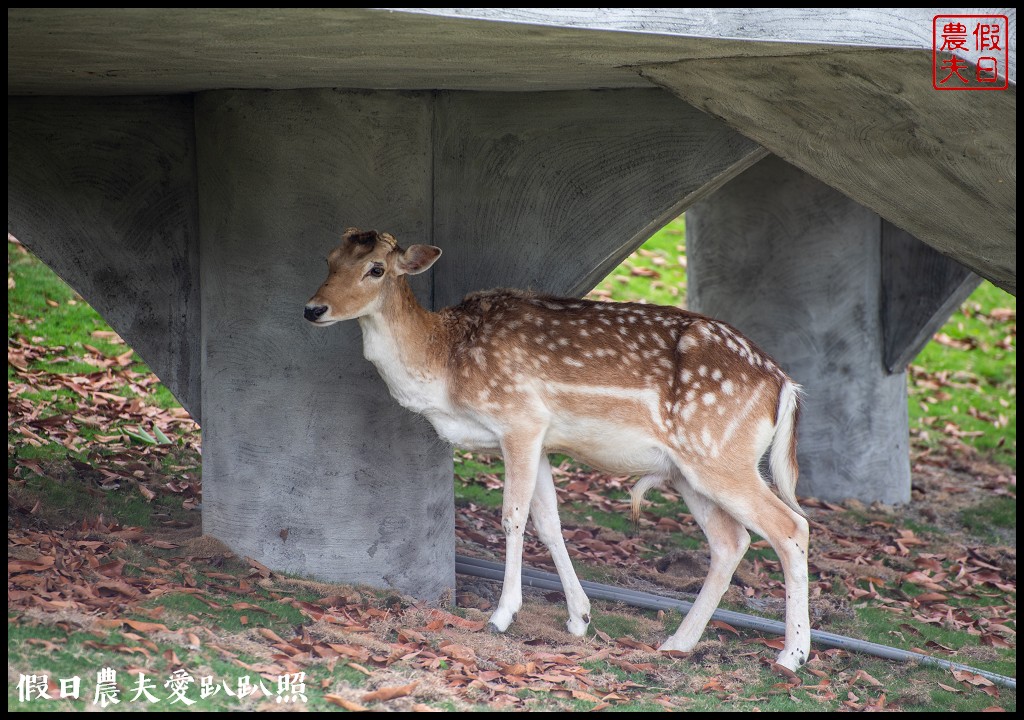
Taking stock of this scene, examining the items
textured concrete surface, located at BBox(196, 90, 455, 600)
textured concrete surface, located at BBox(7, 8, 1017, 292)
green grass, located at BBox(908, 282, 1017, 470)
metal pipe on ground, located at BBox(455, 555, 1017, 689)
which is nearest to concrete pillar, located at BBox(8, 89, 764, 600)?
textured concrete surface, located at BBox(196, 90, 455, 600)

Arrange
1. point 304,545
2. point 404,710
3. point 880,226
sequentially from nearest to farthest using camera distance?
point 404,710 → point 304,545 → point 880,226

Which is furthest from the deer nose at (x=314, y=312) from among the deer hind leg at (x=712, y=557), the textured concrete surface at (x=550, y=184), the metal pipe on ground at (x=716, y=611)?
the metal pipe on ground at (x=716, y=611)

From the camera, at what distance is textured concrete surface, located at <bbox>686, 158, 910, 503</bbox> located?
10148 mm

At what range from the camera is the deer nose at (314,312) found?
19.1 ft

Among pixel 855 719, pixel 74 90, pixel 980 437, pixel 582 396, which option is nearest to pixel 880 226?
pixel 980 437

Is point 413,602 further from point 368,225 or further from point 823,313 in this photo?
point 823,313

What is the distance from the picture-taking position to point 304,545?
675cm

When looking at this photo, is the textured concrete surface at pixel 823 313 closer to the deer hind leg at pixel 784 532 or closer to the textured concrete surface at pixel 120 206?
the deer hind leg at pixel 784 532

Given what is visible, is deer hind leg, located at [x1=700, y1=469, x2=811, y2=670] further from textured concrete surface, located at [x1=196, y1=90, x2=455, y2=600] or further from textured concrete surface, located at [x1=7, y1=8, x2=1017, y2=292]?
textured concrete surface, located at [x1=196, y1=90, x2=455, y2=600]

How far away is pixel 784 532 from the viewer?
620 cm

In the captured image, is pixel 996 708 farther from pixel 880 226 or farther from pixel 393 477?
pixel 880 226

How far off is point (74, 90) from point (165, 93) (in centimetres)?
51

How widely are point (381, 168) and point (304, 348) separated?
1076mm

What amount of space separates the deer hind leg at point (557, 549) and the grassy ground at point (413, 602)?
107 mm
